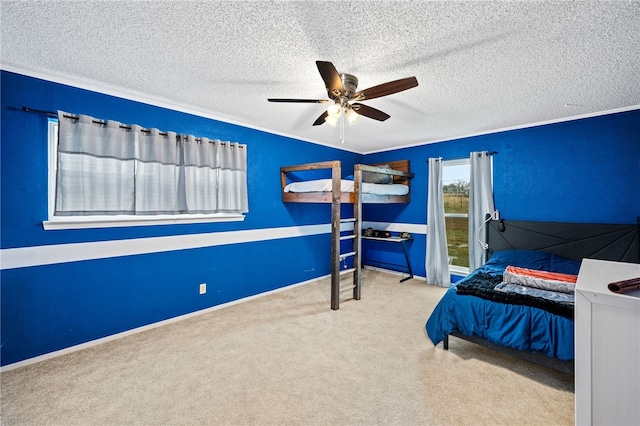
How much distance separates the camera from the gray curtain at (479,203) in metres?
3.79

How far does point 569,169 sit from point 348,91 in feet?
10.2

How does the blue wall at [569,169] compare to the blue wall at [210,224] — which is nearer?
the blue wall at [210,224]

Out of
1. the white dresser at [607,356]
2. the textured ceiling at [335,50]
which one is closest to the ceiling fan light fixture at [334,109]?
the textured ceiling at [335,50]

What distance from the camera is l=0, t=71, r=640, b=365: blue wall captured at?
2.16 metres

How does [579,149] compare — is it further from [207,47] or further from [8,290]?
[8,290]

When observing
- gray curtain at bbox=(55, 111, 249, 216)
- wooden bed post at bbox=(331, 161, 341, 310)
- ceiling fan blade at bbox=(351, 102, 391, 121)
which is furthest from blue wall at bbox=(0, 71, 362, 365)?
ceiling fan blade at bbox=(351, 102, 391, 121)

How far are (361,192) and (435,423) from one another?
2.52m

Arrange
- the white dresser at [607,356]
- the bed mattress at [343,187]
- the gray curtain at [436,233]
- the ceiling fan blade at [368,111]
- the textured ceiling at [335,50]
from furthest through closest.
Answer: the gray curtain at [436,233]
the bed mattress at [343,187]
the ceiling fan blade at [368,111]
the textured ceiling at [335,50]
the white dresser at [607,356]

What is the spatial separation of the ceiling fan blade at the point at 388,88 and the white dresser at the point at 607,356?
1457 millimetres

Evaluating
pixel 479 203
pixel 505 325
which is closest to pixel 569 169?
pixel 479 203

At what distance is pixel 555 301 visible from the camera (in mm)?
2010

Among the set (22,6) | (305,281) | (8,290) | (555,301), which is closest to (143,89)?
(22,6)

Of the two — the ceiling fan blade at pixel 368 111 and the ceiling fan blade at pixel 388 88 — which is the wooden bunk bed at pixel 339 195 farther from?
the ceiling fan blade at pixel 388 88

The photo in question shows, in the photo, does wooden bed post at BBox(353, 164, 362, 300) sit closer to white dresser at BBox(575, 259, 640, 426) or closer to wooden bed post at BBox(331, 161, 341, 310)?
wooden bed post at BBox(331, 161, 341, 310)
